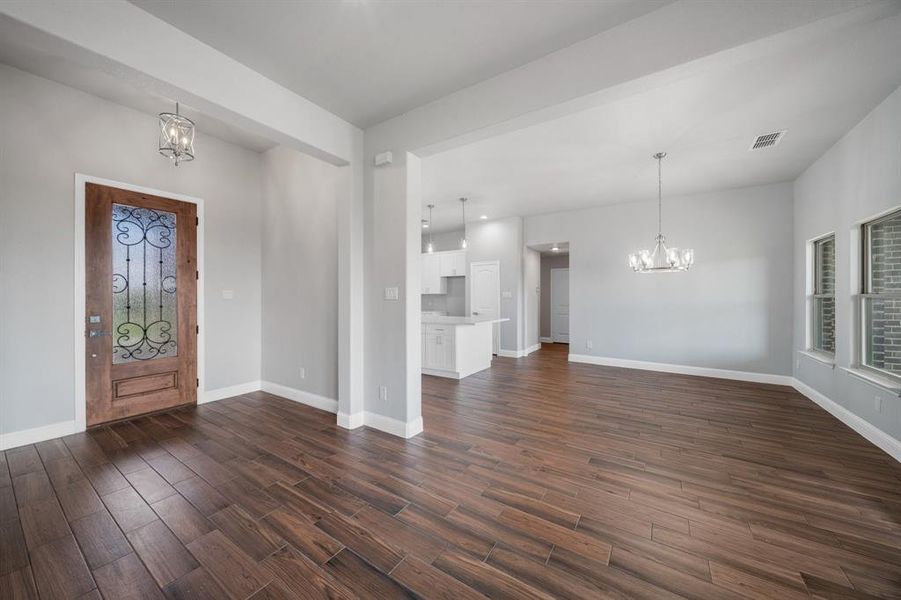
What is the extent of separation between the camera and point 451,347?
17.5 ft

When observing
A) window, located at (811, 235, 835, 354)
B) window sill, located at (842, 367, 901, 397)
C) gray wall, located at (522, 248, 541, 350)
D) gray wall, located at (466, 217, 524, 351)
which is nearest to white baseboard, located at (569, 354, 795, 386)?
window, located at (811, 235, 835, 354)

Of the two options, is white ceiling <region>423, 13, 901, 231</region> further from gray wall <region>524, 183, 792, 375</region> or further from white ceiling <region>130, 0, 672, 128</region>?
white ceiling <region>130, 0, 672, 128</region>

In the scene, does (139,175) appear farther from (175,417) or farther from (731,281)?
(731,281)

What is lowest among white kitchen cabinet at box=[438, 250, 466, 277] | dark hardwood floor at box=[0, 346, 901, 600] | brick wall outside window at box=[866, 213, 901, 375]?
dark hardwood floor at box=[0, 346, 901, 600]

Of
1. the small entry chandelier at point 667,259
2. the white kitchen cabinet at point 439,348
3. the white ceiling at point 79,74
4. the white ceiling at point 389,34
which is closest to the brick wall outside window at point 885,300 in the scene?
the small entry chandelier at point 667,259

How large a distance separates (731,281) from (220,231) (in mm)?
7505

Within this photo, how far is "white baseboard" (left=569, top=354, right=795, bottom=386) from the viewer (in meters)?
5.07

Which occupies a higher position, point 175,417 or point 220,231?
point 220,231

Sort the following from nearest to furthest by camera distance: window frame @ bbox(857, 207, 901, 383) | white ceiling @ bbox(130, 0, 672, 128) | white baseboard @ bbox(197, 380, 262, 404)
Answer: white ceiling @ bbox(130, 0, 672, 128) < window frame @ bbox(857, 207, 901, 383) < white baseboard @ bbox(197, 380, 262, 404)

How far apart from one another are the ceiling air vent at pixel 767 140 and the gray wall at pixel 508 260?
158 inches

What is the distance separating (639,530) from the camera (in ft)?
6.18

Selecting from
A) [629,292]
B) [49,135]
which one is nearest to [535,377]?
[629,292]

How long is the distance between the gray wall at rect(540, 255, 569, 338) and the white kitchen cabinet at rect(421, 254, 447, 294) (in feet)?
10.4

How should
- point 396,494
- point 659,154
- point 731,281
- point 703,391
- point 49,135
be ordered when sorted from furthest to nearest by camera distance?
1. point 731,281
2. point 703,391
3. point 659,154
4. point 49,135
5. point 396,494
